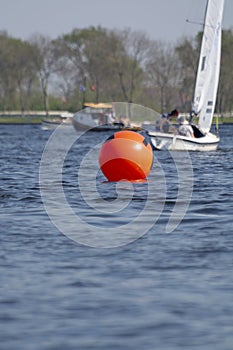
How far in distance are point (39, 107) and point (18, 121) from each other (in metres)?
16.2

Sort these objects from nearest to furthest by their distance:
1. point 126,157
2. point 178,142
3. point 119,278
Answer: point 119,278 → point 126,157 → point 178,142

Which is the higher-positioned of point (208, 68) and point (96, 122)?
point (208, 68)

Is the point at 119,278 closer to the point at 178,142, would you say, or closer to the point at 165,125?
the point at 178,142

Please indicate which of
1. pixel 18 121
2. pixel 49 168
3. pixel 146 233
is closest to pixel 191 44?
pixel 18 121

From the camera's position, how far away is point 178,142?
133ft

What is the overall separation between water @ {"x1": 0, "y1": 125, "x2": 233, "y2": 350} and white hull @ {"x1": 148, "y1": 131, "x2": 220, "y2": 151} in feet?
66.5

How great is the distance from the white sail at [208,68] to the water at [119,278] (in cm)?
2847

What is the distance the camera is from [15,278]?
11.1m

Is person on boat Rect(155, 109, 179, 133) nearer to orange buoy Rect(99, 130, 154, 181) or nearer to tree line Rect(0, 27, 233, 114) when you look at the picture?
orange buoy Rect(99, 130, 154, 181)

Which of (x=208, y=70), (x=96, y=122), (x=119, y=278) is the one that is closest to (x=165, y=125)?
(x=208, y=70)

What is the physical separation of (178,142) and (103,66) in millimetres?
100137

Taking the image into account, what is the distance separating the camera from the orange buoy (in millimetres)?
21891

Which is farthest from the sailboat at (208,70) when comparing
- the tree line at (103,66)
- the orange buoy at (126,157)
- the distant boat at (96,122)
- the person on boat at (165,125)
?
the tree line at (103,66)

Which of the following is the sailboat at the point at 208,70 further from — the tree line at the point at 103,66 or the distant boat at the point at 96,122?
the tree line at the point at 103,66
